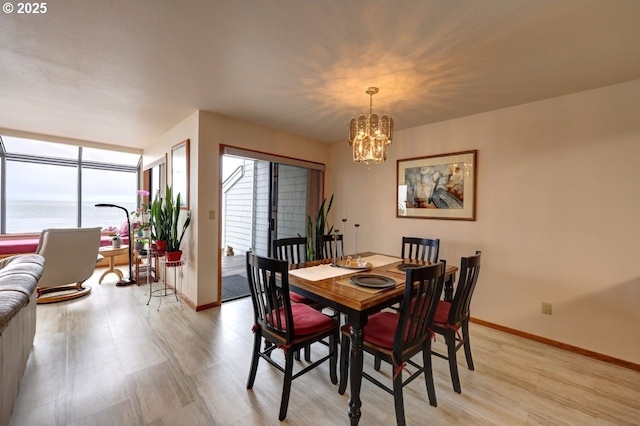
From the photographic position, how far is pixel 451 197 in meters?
3.21

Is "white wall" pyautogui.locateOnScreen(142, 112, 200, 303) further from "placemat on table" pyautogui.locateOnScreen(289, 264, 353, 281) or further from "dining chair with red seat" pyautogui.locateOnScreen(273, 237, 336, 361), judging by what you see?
"placemat on table" pyautogui.locateOnScreen(289, 264, 353, 281)

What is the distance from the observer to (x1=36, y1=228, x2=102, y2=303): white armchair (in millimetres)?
3072

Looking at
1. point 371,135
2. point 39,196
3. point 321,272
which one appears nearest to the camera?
point 321,272

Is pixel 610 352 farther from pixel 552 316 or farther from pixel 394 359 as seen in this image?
pixel 394 359

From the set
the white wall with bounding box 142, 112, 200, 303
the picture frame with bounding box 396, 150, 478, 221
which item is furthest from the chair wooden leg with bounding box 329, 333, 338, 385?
the picture frame with bounding box 396, 150, 478, 221

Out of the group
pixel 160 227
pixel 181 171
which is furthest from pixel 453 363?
pixel 181 171

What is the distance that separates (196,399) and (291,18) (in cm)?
245

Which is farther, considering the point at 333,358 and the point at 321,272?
the point at 321,272

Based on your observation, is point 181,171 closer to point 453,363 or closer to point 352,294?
point 352,294

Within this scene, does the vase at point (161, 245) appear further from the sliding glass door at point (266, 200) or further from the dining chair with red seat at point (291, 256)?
the dining chair with red seat at point (291, 256)

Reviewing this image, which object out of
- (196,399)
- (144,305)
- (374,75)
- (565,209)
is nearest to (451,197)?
(565,209)

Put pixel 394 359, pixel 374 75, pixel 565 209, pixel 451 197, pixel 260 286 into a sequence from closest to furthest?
pixel 394 359 < pixel 260 286 < pixel 374 75 < pixel 565 209 < pixel 451 197

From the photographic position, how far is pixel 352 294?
161 cm

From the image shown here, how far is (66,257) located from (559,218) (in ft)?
17.7
